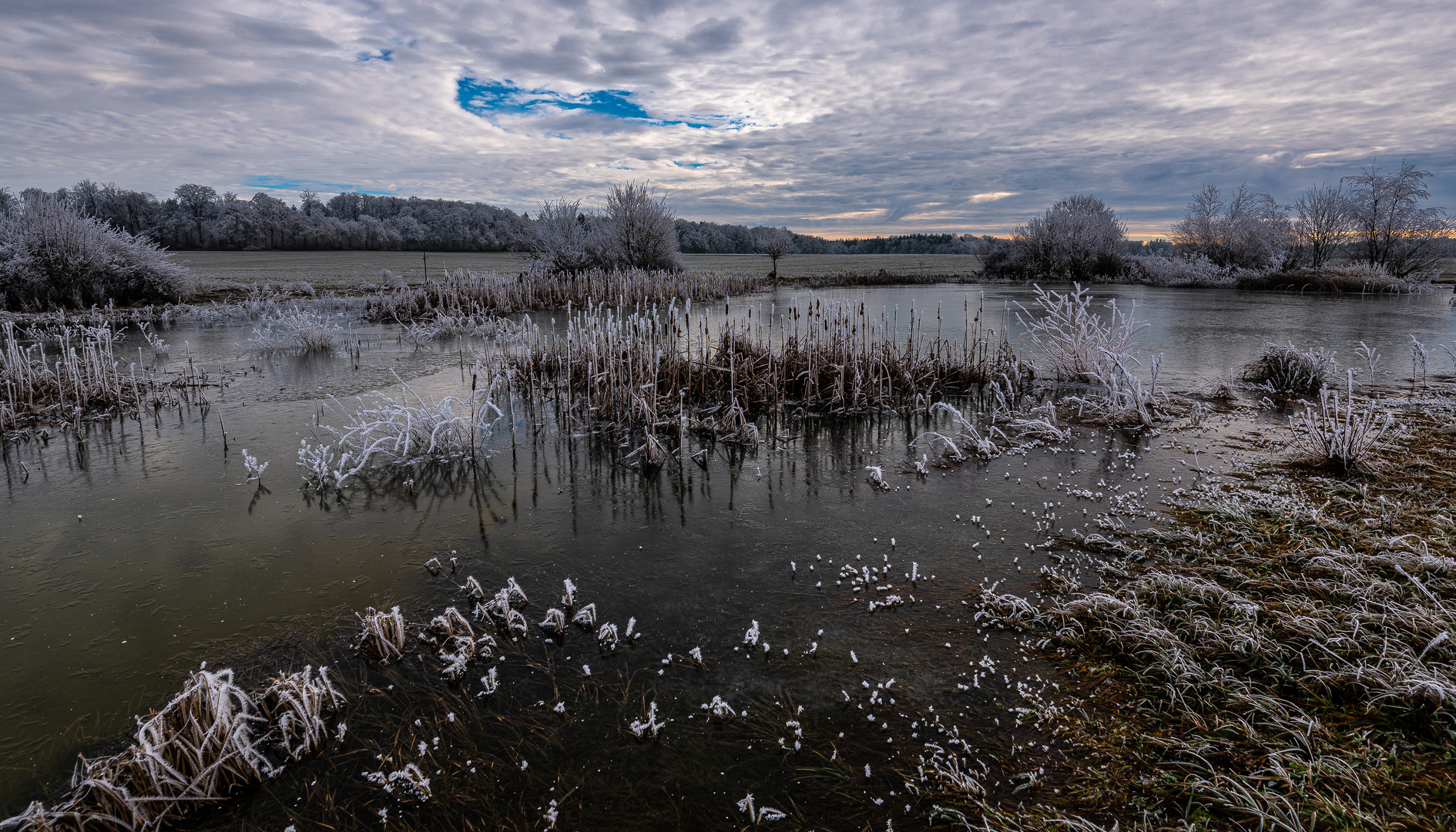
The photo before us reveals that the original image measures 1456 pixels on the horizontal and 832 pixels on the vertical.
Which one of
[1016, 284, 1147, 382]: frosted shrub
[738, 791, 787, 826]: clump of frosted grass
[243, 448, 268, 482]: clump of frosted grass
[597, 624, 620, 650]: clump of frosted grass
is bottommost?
[738, 791, 787, 826]: clump of frosted grass

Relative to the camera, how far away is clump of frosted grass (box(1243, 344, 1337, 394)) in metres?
10.5

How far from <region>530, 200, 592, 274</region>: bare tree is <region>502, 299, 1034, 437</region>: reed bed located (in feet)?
61.9

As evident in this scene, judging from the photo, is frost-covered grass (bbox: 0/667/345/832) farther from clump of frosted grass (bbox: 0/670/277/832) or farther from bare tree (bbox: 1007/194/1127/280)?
bare tree (bbox: 1007/194/1127/280)

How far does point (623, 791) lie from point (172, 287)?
92.7ft

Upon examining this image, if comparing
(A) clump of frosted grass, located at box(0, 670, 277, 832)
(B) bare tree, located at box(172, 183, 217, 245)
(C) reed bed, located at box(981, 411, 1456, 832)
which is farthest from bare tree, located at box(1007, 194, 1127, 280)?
(B) bare tree, located at box(172, 183, 217, 245)

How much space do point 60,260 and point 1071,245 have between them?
45.2 metres

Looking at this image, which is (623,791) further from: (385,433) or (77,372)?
(77,372)

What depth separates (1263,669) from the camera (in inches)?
138

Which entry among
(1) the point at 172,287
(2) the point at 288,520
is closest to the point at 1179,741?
(2) the point at 288,520

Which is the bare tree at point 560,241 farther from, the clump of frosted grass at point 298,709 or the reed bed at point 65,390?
the clump of frosted grass at point 298,709

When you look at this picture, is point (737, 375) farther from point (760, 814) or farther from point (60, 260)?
point (60, 260)

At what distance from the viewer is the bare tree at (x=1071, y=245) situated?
37.9 meters

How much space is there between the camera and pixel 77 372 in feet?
30.5

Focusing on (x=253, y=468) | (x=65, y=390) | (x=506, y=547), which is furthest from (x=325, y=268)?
(x=506, y=547)
